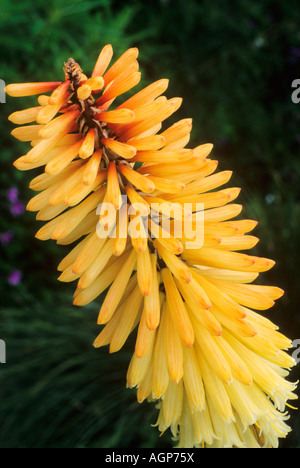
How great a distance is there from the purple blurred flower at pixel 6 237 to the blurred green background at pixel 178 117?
0.04ft

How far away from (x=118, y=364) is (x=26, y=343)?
2.20 feet

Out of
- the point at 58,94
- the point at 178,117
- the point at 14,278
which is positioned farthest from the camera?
the point at 178,117

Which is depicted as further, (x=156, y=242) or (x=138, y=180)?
(x=156, y=242)

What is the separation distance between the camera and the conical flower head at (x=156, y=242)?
53.4 inches

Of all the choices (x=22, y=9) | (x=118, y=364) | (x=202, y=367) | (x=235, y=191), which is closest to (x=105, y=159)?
(x=235, y=191)

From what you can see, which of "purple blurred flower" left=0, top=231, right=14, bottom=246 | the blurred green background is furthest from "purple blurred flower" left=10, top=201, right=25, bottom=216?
"purple blurred flower" left=0, top=231, right=14, bottom=246

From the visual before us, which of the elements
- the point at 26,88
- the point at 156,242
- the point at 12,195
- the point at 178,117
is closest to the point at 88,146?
the point at 26,88

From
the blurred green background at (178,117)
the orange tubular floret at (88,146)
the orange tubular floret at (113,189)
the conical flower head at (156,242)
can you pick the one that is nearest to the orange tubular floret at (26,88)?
the conical flower head at (156,242)

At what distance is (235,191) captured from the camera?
4.94 feet

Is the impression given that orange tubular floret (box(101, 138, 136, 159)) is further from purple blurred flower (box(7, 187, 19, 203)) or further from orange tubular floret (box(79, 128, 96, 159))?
purple blurred flower (box(7, 187, 19, 203))

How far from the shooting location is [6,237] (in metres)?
3.80

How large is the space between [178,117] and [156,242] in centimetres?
313

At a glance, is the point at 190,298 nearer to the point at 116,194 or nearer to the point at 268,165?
the point at 116,194

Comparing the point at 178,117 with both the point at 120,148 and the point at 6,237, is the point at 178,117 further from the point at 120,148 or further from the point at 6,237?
the point at 120,148
